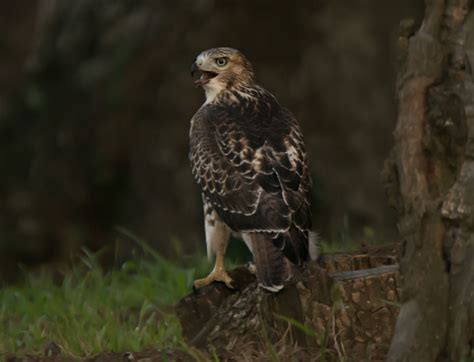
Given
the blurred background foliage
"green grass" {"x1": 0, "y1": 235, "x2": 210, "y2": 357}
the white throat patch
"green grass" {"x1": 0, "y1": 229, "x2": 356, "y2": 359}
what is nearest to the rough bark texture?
"green grass" {"x1": 0, "y1": 229, "x2": 356, "y2": 359}

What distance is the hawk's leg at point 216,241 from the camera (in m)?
7.27

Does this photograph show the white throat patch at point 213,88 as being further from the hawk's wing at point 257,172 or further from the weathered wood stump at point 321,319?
the weathered wood stump at point 321,319

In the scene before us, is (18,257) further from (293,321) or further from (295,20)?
(293,321)

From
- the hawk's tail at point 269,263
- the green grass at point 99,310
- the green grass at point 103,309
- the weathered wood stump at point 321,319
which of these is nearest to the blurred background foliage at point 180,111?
the green grass at point 103,309

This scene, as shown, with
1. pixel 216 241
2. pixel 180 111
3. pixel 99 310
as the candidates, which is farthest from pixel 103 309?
pixel 180 111

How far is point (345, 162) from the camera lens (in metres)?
10.5

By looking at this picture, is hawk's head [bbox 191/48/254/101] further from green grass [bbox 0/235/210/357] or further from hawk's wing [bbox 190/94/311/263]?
green grass [bbox 0/235/210/357]

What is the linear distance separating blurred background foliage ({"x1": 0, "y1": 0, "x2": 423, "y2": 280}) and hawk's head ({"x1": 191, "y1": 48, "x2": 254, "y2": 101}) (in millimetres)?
2251

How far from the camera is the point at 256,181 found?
6938mm

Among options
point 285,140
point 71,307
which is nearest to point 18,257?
point 71,307

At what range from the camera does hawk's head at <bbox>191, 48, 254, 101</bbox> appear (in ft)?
26.7

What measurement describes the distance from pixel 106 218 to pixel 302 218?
15.0ft

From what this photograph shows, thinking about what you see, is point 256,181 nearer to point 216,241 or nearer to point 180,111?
point 216,241

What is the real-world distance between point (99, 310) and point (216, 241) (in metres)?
0.88
